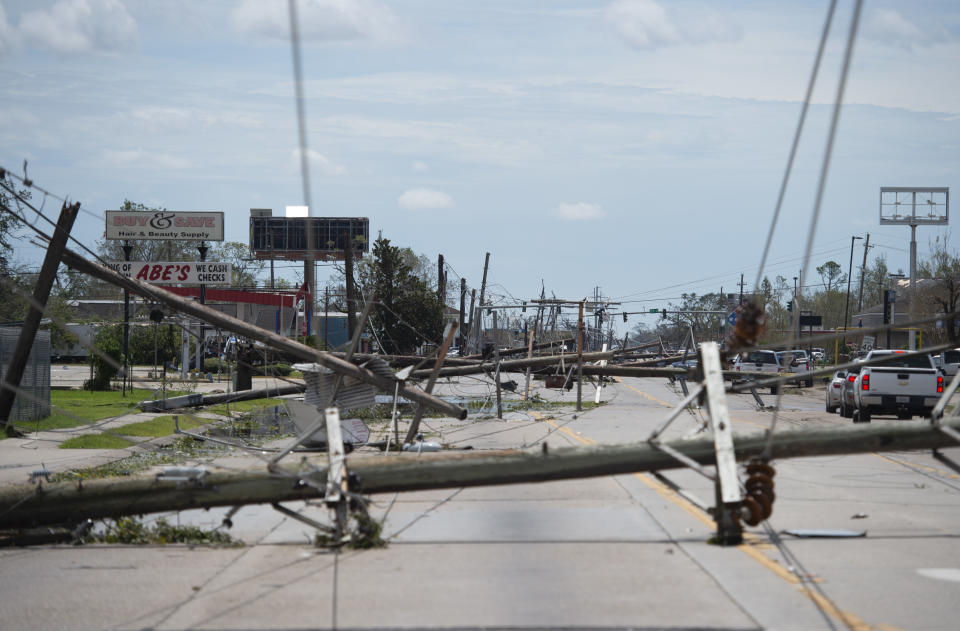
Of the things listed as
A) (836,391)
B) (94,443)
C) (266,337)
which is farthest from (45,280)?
(836,391)

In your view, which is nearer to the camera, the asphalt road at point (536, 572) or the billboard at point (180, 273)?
the asphalt road at point (536, 572)

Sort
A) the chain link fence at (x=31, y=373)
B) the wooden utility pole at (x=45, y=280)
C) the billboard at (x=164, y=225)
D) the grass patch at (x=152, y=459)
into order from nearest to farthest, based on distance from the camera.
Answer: the wooden utility pole at (x=45, y=280)
the grass patch at (x=152, y=459)
the chain link fence at (x=31, y=373)
the billboard at (x=164, y=225)

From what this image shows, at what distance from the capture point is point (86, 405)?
26859 millimetres

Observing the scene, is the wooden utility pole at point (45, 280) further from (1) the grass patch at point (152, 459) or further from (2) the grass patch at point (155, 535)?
(2) the grass patch at point (155, 535)

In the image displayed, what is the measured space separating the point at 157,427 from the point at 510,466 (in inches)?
603

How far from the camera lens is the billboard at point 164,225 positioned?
155ft

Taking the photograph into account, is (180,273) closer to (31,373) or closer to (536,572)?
(31,373)

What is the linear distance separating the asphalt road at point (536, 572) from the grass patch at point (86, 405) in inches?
407

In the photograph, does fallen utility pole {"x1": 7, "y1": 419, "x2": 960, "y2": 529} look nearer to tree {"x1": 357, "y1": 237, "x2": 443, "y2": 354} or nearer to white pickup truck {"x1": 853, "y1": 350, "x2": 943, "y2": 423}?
white pickup truck {"x1": 853, "y1": 350, "x2": 943, "y2": 423}

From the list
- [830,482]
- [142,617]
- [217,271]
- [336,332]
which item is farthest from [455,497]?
[336,332]

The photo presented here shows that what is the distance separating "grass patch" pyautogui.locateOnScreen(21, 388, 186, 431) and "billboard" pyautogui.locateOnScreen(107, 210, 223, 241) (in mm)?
14516

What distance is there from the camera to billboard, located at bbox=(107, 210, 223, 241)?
47188mm

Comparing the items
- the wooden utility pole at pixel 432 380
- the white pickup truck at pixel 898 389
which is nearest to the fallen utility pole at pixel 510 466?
the wooden utility pole at pixel 432 380

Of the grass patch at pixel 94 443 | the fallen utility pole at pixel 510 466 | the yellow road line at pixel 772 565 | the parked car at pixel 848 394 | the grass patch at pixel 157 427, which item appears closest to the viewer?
the yellow road line at pixel 772 565
